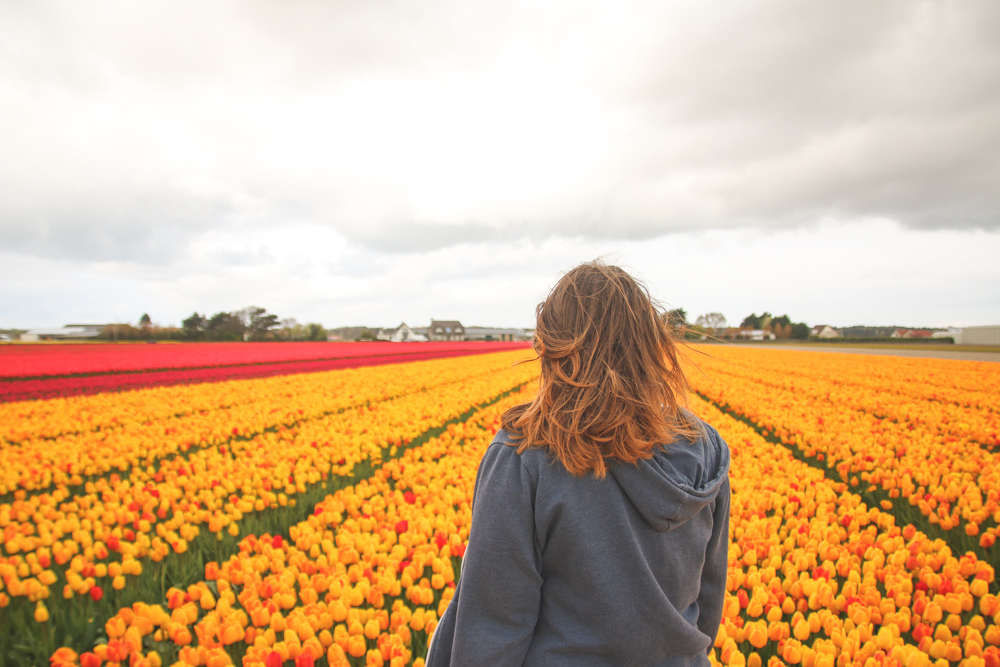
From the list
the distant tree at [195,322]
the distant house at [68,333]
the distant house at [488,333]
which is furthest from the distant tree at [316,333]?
the distant house at [488,333]

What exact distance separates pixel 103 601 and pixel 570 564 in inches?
120

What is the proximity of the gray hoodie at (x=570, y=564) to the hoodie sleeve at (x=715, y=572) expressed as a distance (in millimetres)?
320

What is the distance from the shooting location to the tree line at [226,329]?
58025mm

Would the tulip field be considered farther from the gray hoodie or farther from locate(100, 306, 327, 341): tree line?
locate(100, 306, 327, 341): tree line

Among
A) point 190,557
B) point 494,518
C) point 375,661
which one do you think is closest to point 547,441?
point 494,518

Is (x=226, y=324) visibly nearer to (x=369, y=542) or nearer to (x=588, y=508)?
(x=369, y=542)

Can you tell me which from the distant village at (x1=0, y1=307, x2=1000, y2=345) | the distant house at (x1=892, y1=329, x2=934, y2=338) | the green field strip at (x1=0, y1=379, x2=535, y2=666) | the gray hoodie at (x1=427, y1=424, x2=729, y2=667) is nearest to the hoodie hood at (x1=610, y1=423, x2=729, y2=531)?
the gray hoodie at (x1=427, y1=424, x2=729, y2=667)

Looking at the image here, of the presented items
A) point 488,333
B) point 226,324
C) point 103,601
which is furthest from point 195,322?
point 103,601

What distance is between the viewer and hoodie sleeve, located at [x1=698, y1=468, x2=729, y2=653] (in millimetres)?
1683

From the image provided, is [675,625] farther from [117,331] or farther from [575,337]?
[117,331]

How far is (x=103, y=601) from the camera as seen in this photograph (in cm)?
282

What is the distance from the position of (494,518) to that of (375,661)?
59.6 inches

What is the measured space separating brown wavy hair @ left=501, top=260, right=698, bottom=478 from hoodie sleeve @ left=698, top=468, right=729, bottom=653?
400 millimetres

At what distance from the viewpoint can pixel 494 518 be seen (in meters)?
1.25
